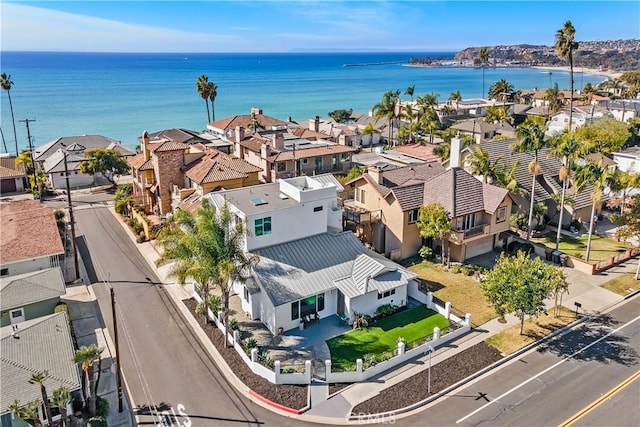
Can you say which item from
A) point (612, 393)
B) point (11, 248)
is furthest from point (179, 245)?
point (612, 393)

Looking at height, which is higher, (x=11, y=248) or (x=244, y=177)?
(x=244, y=177)

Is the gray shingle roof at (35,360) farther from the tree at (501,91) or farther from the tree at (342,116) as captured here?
the tree at (501,91)

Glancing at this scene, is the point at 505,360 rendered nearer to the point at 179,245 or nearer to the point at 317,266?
the point at 317,266

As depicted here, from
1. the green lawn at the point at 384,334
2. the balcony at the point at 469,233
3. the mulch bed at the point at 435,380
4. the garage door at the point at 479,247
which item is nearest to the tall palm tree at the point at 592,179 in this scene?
the garage door at the point at 479,247

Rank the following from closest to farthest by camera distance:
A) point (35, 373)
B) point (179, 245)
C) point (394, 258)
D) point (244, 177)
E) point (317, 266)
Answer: point (35, 373)
point (179, 245)
point (317, 266)
point (394, 258)
point (244, 177)

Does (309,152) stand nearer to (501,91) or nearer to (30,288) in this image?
(30,288)

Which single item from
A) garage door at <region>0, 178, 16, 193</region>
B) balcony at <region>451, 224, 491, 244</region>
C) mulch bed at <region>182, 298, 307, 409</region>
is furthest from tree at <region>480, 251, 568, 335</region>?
garage door at <region>0, 178, 16, 193</region>

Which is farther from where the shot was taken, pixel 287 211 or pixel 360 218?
pixel 360 218
